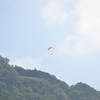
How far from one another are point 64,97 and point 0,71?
48.8ft

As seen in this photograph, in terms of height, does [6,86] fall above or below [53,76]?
below

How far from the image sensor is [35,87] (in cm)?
7756

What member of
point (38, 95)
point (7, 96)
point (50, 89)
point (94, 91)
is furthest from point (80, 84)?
point (7, 96)

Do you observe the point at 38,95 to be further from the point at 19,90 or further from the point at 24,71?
the point at 24,71

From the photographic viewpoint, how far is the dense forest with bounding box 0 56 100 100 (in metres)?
71.9

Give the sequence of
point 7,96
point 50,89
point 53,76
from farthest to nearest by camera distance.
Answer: point 53,76 < point 50,89 < point 7,96

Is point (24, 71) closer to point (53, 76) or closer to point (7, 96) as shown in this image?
point (53, 76)

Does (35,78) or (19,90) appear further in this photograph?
(35,78)

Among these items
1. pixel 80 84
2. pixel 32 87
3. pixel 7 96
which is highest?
pixel 80 84

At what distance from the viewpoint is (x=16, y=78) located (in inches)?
2992

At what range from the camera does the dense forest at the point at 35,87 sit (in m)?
71.9

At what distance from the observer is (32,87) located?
7725 cm

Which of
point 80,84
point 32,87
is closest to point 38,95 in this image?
point 32,87

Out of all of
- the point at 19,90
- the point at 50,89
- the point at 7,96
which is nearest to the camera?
the point at 7,96
